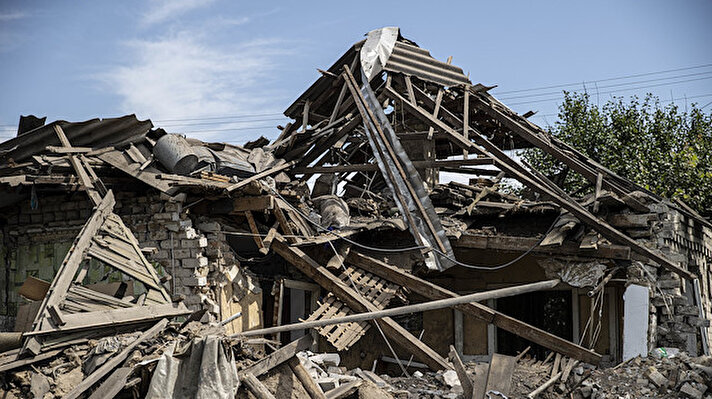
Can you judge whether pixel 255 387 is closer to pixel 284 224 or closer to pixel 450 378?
pixel 450 378

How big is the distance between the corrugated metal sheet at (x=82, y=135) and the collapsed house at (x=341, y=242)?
3 centimetres

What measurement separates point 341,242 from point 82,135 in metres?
4.81

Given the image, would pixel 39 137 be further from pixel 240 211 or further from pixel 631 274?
pixel 631 274

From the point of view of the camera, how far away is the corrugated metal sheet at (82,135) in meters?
11.3

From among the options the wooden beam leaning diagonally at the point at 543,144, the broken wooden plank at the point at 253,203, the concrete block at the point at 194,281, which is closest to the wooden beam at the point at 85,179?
the concrete block at the point at 194,281

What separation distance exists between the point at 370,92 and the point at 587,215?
5.17m

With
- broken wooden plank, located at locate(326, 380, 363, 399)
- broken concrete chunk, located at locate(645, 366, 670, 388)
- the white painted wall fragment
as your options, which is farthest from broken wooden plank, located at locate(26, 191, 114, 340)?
the white painted wall fragment

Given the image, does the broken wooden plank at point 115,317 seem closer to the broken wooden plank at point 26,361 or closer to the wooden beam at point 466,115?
the broken wooden plank at point 26,361

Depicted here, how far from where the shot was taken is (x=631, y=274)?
11172 millimetres

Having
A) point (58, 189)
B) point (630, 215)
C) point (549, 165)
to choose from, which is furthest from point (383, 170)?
point (549, 165)

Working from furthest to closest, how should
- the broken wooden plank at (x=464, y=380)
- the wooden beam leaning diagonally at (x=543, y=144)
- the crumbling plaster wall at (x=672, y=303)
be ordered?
the wooden beam leaning diagonally at (x=543, y=144) → the crumbling plaster wall at (x=672, y=303) → the broken wooden plank at (x=464, y=380)

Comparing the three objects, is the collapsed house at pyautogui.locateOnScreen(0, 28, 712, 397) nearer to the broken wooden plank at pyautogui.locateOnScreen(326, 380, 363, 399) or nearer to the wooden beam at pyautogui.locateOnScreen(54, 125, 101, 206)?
the wooden beam at pyautogui.locateOnScreen(54, 125, 101, 206)

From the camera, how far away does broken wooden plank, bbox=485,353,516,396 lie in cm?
879

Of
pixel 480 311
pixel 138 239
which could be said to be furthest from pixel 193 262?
pixel 480 311
